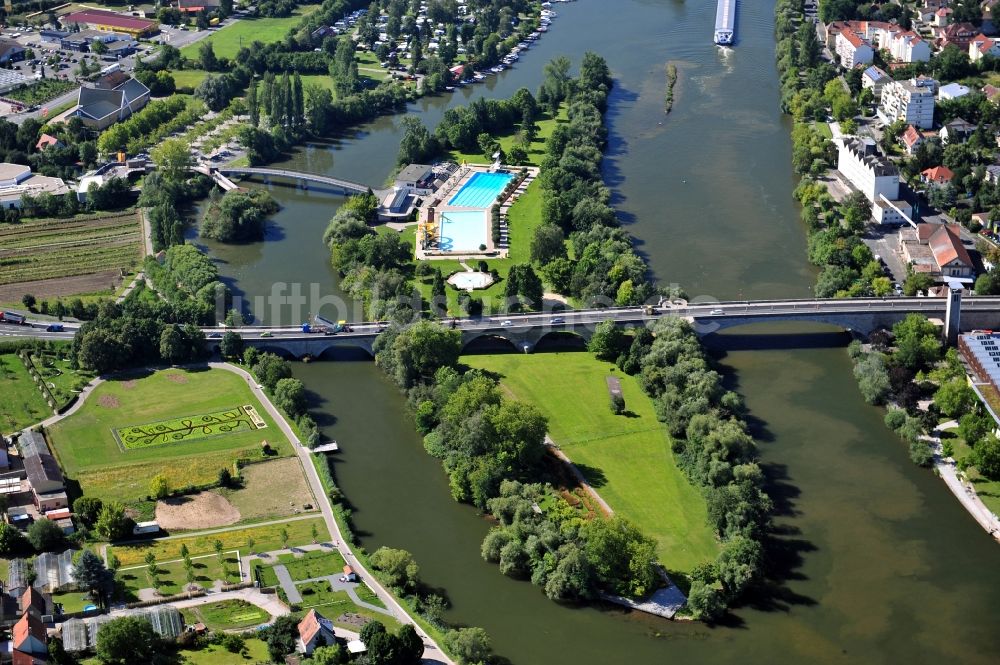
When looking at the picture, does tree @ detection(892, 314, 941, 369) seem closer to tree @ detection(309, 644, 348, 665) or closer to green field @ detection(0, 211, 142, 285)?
tree @ detection(309, 644, 348, 665)

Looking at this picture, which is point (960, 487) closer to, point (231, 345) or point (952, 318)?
point (952, 318)

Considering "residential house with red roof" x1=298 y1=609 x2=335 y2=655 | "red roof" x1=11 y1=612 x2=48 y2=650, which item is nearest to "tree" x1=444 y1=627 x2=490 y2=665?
"residential house with red roof" x1=298 y1=609 x2=335 y2=655

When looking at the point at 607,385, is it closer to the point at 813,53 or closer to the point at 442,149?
the point at 442,149

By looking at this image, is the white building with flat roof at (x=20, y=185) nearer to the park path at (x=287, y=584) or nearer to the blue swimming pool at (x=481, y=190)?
the blue swimming pool at (x=481, y=190)

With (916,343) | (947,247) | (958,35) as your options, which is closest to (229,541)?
(916,343)

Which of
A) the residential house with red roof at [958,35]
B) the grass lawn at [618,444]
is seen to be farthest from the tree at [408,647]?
the residential house with red roof at [958,35]

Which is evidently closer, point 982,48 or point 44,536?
point 44,536
